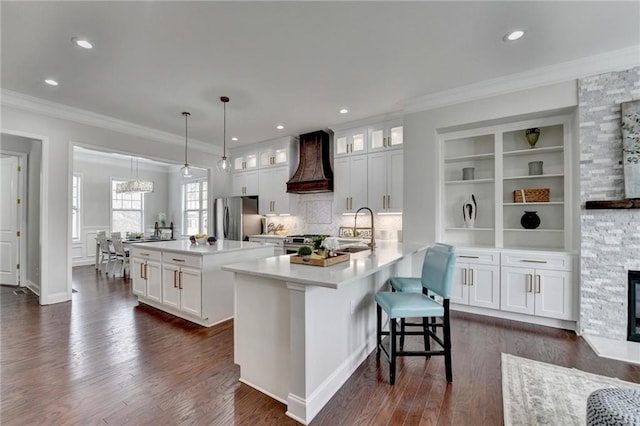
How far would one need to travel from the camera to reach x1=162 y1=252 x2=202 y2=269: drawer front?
127 inches

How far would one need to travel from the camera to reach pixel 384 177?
4676mm

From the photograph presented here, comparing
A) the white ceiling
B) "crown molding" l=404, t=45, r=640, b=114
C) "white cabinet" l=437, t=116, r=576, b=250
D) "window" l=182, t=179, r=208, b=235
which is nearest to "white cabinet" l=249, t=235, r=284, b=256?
the white ceiling

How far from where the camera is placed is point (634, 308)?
2.83 metres

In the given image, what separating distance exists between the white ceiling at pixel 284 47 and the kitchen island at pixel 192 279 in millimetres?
2075

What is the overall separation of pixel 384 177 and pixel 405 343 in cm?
267

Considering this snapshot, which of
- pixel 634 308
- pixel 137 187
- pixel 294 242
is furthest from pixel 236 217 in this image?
pixel 634 308

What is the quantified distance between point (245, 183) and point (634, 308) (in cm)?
632

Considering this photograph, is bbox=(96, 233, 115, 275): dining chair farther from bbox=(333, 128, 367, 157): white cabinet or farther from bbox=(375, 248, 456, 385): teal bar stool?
bbox=(375, 248, 456, 385): teal bar stool

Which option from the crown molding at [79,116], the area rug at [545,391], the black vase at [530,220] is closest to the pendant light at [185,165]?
the crown molding at [79,116]

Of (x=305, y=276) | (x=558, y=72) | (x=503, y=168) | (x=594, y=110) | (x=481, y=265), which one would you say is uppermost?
(x=558, y=72)

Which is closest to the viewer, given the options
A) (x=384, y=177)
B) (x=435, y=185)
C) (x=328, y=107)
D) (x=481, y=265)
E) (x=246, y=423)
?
(x=246, y=423)

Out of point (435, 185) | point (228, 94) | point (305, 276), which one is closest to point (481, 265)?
point (435, 185)

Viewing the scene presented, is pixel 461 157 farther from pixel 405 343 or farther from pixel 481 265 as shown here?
pixel 405 343

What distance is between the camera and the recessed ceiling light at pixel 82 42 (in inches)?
101
